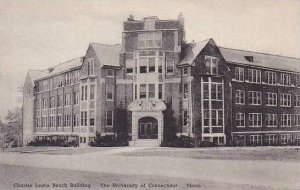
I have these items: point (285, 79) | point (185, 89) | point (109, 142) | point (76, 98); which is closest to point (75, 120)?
point (76, 98)

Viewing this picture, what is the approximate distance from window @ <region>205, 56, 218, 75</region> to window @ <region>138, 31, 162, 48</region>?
1.63 m

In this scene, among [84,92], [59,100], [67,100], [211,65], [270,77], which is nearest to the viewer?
[270,77]

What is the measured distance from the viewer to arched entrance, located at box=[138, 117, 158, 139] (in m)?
17.1

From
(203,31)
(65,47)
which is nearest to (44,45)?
(65,47)

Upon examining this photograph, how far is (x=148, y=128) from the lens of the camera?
17.3 meters

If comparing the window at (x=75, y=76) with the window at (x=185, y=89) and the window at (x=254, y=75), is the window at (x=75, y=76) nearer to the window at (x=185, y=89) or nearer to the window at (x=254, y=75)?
the window at (x=185, y=89)

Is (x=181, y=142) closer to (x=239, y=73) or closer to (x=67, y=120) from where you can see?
(x=239, y=73)

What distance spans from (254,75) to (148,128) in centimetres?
393

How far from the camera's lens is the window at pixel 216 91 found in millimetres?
16828

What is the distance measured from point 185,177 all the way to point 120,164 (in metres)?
2.07

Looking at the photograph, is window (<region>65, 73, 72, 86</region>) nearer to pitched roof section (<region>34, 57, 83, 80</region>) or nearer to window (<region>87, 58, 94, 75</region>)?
window (<region>87, 58, 94, 75</region>)

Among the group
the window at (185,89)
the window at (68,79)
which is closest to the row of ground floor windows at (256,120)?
the window at (185,89)

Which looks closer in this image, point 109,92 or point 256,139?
point 256,139

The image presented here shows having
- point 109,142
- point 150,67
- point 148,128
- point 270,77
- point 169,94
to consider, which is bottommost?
point 109,142
